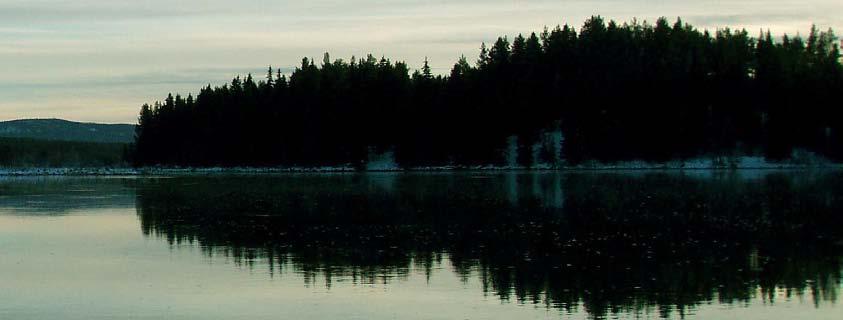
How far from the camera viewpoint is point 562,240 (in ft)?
130

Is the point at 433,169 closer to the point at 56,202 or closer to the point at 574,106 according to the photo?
the point at 574,106

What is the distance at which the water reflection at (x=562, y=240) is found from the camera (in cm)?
2823

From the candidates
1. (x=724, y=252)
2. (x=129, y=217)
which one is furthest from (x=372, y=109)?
(x=724, y=252)

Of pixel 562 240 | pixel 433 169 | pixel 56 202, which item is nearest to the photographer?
pixel 562 240

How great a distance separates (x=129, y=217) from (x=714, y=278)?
33.0 m

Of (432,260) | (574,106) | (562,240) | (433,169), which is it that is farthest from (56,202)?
(574,106)

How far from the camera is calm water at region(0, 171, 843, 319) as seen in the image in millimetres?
26031

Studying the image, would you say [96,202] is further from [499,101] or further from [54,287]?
[499,101]

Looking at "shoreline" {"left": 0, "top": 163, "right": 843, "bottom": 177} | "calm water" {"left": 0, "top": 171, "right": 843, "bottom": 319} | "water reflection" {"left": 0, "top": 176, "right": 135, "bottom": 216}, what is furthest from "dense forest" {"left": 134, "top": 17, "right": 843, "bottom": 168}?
"calm water" {"left": 0, "top": 171, "right": 843, "bottom": 319}

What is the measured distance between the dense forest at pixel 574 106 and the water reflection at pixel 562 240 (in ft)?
273

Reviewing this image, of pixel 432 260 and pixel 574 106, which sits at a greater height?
pixel 574 106

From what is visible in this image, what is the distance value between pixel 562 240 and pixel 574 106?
11996 cm

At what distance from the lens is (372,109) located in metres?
165

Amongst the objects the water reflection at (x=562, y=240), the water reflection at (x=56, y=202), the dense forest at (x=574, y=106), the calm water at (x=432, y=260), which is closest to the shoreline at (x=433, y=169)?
the dense forest at (x=574, y=106)
